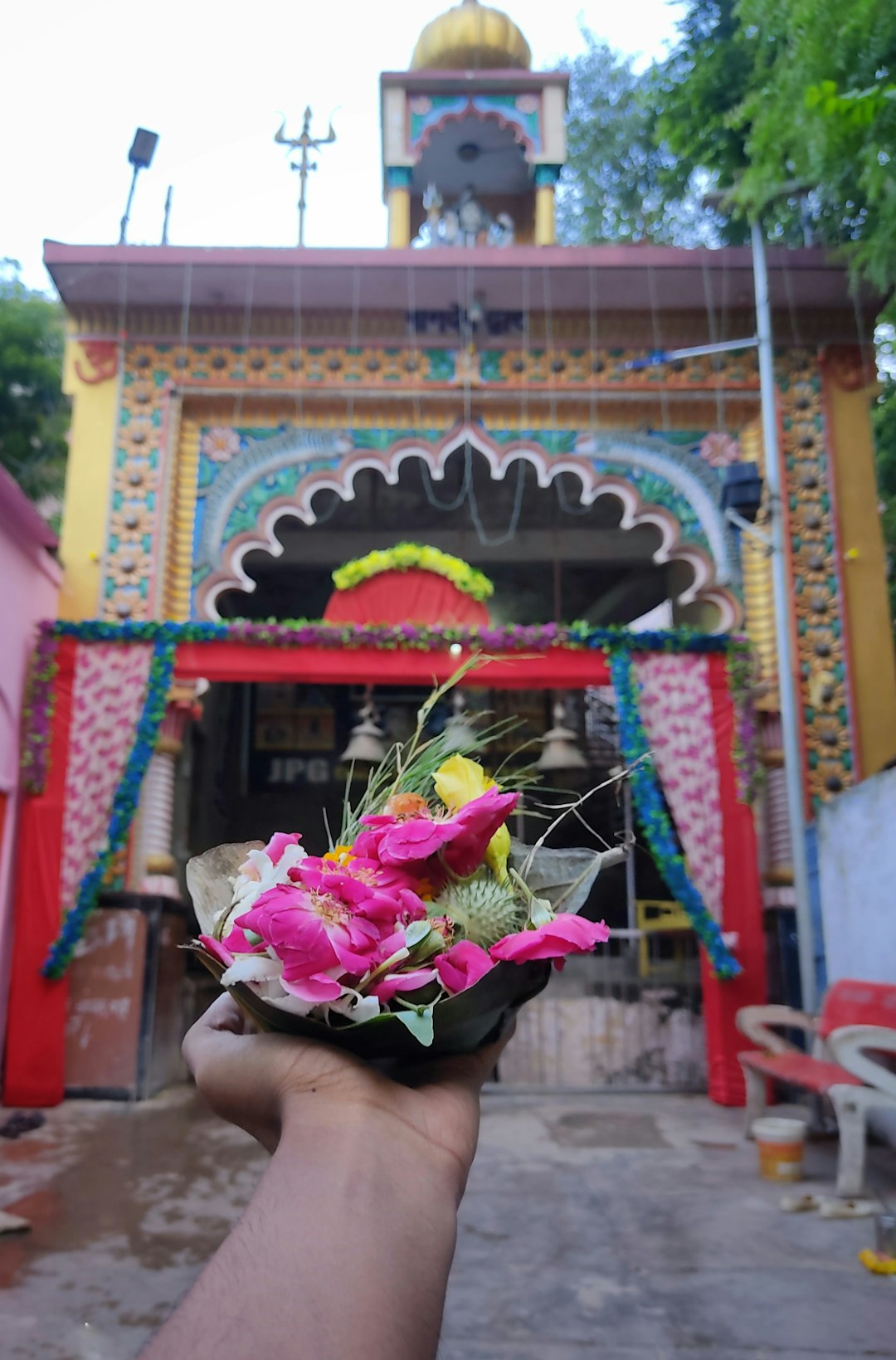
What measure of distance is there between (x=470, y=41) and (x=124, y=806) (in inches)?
311

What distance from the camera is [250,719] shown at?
1155 cm

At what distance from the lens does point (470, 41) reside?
9.56 m


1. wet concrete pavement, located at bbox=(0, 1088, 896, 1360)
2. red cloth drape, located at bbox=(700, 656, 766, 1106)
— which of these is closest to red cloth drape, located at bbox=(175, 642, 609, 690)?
red cloth drape, located at bbox=(700, 656, 766, 1106)

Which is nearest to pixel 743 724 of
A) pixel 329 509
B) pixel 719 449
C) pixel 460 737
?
pixel 719 449

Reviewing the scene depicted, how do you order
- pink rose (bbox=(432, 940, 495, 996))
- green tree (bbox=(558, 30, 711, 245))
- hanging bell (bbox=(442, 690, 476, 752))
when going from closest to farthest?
1. pink rose (bbox=(432, 940, 495, 996))
2. hanging bell (bbox=(442, 690, 476, 752))
3. green tree (bbox=(558, 30, 711, 245))

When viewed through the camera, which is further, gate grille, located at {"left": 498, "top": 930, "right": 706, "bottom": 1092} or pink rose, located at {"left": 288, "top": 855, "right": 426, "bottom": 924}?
gate grille, located at {"left": 498, "top": 930, "right": 706, "bottom": 1092}

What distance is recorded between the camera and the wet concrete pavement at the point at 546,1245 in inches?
119

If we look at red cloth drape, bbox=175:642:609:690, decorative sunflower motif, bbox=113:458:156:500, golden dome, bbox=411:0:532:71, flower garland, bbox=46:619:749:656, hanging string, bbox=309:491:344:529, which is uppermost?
golden dome, bbox=411:0:532:71

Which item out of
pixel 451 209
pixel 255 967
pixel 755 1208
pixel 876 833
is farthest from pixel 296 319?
pixel 255 967

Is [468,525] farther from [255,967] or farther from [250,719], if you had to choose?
[255,967]

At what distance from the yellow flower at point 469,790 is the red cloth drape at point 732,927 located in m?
5.89

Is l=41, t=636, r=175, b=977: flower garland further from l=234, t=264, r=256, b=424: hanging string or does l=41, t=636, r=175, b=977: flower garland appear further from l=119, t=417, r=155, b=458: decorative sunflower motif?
l=234, t=264, r=256, b=424: hanging string

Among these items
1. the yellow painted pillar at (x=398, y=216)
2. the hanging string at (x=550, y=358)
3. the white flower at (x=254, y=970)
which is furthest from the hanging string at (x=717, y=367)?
the white flower at (x=254, y=970)

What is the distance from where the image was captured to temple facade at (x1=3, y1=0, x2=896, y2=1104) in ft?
24.5
